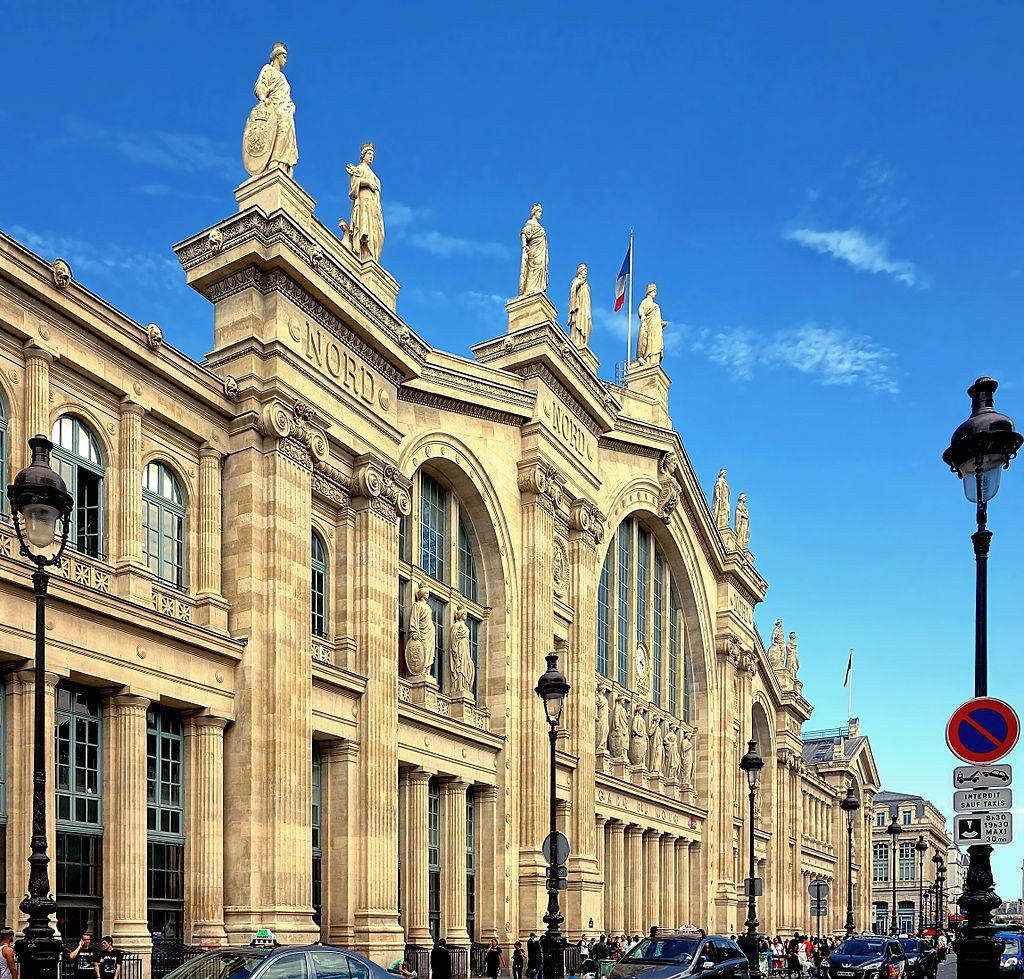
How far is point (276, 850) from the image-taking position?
26188mm

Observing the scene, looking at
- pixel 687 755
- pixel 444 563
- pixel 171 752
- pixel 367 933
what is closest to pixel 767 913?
pixel 687 755

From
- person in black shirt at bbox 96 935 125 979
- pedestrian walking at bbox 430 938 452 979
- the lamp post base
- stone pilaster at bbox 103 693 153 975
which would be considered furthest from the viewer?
pedestrian walking at bbox 430 938 452 979

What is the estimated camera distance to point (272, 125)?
96.6 ft

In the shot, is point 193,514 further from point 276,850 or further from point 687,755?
point 687,755

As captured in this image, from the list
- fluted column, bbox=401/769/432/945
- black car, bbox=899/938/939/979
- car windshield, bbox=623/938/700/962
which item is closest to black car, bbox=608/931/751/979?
car windshield, bbox=623/938/700/962

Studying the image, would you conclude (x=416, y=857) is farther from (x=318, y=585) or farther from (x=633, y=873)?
(x=633, y=873)

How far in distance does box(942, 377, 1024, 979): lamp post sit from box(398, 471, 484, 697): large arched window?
69.6 ft

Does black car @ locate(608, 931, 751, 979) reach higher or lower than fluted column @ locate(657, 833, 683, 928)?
higher

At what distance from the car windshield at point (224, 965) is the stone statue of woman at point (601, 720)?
109 ft

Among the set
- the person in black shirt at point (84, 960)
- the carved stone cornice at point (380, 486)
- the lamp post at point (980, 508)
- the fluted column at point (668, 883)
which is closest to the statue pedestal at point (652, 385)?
the fluted column at point (668, 883)

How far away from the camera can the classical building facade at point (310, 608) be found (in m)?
23.3

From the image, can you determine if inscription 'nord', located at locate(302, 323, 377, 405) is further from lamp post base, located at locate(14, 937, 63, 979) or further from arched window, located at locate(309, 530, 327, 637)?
lamp post base, located at locate(14, 937, 63, 979)

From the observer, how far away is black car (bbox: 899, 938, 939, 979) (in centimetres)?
3638

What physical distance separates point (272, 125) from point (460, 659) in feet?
51.5
